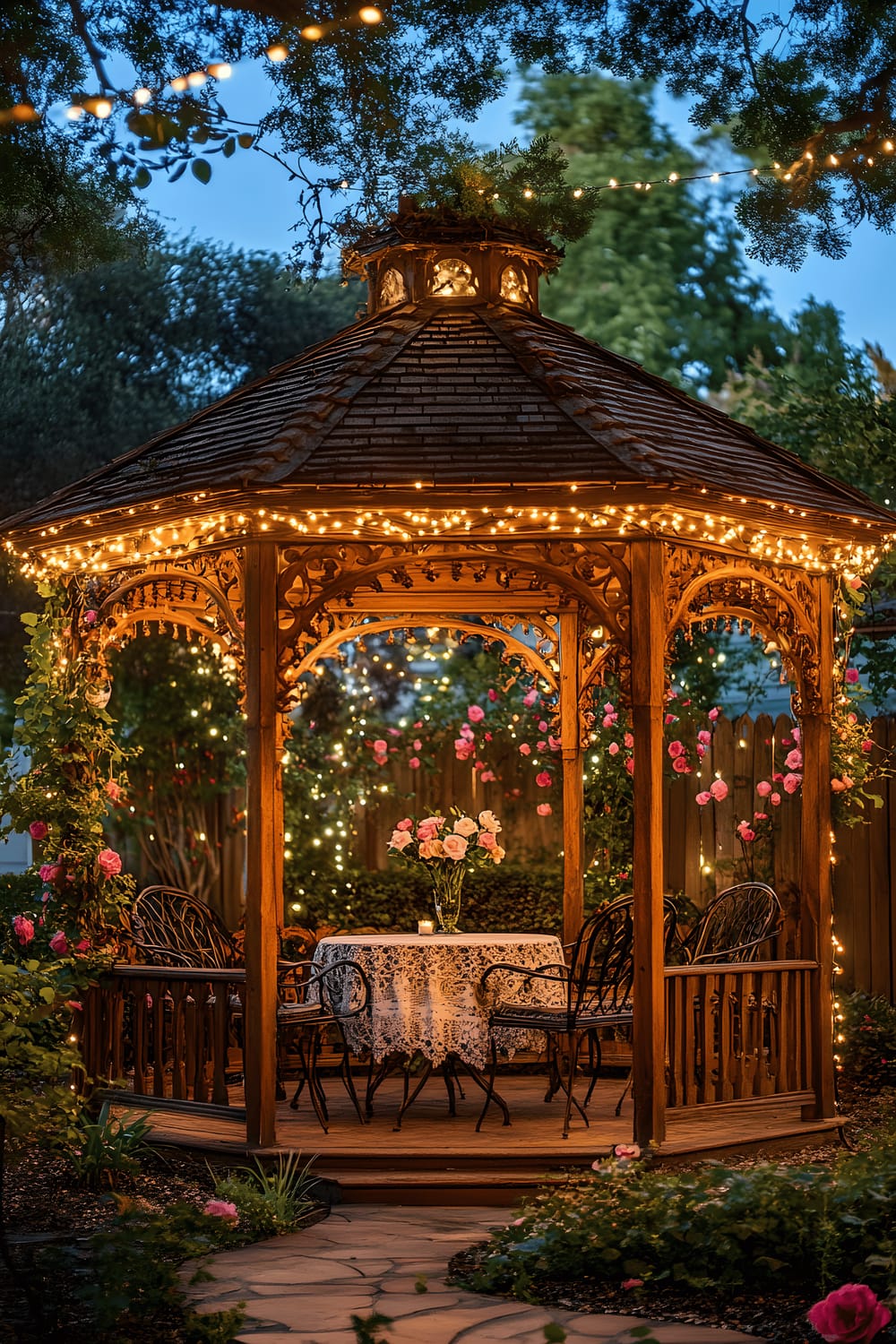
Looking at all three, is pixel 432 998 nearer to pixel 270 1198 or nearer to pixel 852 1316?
pixel 270 1198

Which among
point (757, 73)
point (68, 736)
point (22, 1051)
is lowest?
point (22, 1051)

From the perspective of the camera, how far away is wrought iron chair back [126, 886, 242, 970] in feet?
28.8

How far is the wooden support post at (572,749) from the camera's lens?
1059cm

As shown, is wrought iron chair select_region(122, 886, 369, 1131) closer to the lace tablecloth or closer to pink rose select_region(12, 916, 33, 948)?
the lace tablecloth

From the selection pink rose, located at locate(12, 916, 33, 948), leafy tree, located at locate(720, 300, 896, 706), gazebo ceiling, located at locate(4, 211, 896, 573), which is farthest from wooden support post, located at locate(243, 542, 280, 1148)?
leafy tree, located at locate(720, 300, 896, 706)

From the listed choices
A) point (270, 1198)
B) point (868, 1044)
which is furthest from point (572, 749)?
point (270, 1198)

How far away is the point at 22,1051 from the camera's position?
6.34 metres

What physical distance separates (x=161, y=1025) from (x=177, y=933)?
1.07 metres

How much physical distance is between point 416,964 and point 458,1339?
369cm

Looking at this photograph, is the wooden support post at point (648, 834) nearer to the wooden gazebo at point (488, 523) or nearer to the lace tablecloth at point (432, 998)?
the wooden gazebo at point (488, 523)

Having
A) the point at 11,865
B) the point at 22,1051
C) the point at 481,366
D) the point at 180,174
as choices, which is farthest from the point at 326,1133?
the point at 11,865

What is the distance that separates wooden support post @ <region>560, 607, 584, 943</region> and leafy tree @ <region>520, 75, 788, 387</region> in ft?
35.5

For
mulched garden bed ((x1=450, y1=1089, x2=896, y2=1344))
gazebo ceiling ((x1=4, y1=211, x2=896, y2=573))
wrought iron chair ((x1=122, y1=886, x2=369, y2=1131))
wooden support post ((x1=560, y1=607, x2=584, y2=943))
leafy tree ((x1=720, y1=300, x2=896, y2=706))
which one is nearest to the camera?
mulched garden bed ((x1=450, y1=1089, x2=896, y2=1344))

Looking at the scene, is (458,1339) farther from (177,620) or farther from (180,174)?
(177,620)
